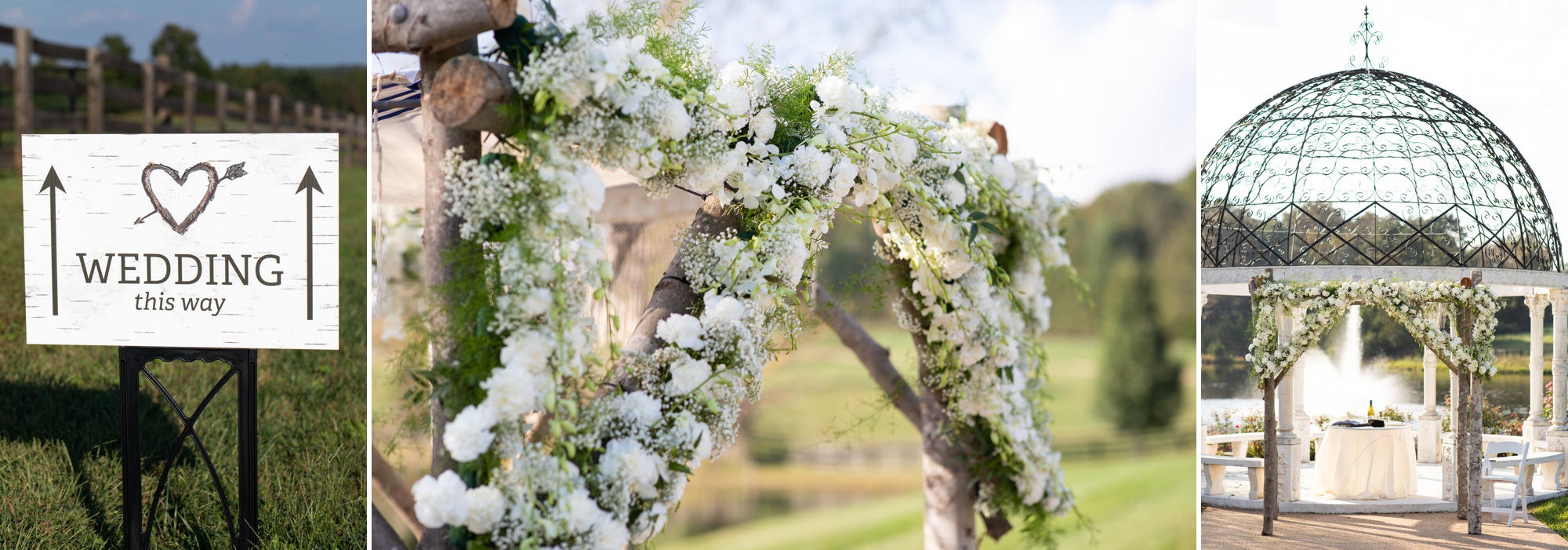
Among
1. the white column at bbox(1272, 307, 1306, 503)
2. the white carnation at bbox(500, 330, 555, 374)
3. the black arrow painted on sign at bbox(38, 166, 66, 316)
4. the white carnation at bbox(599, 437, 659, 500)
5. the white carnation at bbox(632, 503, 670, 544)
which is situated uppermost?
the black arrow painted on sign at bbox(38, 166, 66, 316)

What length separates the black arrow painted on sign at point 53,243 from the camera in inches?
97.2

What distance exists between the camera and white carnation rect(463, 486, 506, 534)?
1.60m

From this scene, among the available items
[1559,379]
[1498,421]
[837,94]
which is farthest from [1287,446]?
[837,94]

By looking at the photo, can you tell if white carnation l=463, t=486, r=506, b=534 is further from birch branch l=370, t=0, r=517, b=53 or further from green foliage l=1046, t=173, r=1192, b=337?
green foliage l=1046, t=173, r=1192, b=337

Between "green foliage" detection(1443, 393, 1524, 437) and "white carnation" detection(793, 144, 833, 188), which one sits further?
"green foliage" detection(1443, 393, 1524, 437)

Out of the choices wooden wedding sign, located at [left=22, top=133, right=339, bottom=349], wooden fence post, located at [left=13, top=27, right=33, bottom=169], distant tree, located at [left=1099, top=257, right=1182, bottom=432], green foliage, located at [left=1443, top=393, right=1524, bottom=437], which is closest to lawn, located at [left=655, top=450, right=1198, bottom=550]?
distant tree, located at [left=1099, top=257, right=1182, bottom=432]

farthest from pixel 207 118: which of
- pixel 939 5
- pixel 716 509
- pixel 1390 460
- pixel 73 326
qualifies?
pixel 1390 460

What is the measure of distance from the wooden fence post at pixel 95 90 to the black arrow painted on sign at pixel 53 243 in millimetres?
7025

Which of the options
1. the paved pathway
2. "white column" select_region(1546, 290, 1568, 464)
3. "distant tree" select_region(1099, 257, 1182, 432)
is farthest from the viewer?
"distant tree" select_region(1099, 257, 1182, 432)

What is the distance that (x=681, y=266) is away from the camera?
7.18 feet

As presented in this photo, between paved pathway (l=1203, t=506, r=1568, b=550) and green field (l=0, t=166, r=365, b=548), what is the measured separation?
4699 millimetres

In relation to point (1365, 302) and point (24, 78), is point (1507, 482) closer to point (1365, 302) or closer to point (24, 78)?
point (1365, 302)

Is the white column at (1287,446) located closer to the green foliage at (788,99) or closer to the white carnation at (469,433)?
the green foliage at (788,99)

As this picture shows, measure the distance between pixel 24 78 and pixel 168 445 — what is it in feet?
16.9
